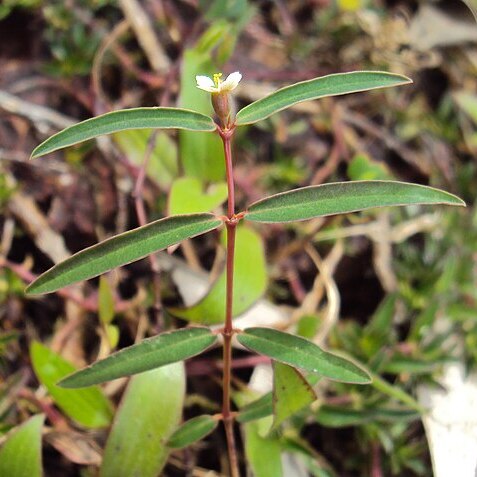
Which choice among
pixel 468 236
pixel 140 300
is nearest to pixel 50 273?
pixel 140 300

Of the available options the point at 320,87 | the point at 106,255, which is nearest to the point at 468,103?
the point at 320,87

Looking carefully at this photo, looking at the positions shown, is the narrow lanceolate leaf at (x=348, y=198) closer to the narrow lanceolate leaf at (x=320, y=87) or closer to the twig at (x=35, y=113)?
the narrow lanceolate leaf at (x=320, y=87)

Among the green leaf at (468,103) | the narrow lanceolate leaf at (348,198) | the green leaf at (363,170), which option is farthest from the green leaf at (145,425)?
the green leaf at (468,103)

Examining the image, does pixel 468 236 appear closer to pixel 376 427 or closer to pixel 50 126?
pixel 376 427

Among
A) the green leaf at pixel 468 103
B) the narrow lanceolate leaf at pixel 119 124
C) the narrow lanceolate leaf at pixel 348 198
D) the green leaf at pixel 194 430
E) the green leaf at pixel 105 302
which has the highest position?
the narrow lanceolate leaf at pixel 119 124

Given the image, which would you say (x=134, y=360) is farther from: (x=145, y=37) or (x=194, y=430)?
(x=145, y=37)

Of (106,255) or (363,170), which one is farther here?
(363,170)
